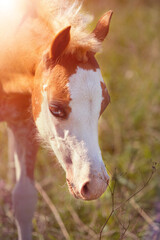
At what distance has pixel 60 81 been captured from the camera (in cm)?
141

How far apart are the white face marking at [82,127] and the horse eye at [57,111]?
0.9 inches

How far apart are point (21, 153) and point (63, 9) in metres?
0.88

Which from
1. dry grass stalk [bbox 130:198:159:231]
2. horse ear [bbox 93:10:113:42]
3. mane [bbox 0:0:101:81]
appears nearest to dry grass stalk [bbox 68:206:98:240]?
dry grass stalk [bbox 130:198:159:231]

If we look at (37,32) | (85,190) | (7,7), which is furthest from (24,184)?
(7,7)

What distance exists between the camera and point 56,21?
157 centimetres

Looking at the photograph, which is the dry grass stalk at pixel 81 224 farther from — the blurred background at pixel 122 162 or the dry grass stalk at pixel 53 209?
the dry grass stalk at pixel 53 209

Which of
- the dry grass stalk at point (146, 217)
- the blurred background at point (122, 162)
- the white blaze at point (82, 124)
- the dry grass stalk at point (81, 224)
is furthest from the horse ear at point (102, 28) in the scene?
the dry grass stalk at point (81, 224)

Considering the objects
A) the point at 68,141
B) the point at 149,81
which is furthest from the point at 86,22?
the point at 149,81

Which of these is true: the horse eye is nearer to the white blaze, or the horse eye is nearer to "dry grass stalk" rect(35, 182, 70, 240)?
the white blaze

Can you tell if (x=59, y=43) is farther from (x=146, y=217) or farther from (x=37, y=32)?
(x=146, y=217)

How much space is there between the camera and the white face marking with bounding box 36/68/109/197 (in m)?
1.37

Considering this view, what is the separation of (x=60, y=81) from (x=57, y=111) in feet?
0.42

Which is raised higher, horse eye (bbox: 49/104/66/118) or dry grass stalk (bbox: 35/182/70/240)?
horse eye (bbox: 49/104/66/118)

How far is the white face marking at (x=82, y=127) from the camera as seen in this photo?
4.50 feet
